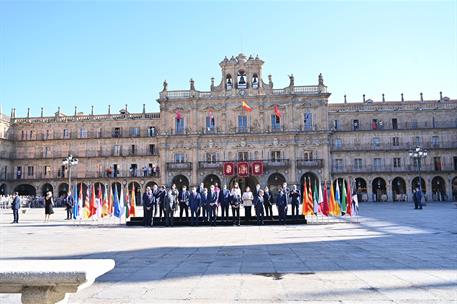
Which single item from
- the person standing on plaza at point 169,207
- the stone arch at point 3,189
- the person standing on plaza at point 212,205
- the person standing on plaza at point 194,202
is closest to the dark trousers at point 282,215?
the person standing on plaza at point 212,205

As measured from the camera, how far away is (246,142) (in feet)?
136

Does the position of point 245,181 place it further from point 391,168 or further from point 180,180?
point 391,168

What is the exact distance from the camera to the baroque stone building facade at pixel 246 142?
135 feet

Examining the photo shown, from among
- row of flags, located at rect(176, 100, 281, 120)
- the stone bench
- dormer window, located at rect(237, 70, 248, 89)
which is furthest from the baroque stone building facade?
the stone bench

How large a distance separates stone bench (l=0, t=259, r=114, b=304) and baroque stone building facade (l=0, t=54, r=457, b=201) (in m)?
36.7

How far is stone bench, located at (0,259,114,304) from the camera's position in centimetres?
325

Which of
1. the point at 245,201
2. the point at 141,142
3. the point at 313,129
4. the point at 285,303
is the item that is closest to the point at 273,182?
the point at 313,129

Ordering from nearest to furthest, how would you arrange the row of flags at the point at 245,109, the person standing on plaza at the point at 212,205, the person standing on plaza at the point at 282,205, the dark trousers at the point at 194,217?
1. the person standing on plaza at the point at 282,205
2. the person standing on plaza at the point at 212,205
3. the dark trousers at the point at 194,217
4. the row of flags at the point at 245,109

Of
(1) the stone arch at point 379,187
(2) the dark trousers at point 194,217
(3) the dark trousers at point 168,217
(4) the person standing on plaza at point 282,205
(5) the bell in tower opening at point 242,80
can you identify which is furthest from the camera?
(1) the stone arch at point 379,187

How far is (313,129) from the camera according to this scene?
41.0 metres

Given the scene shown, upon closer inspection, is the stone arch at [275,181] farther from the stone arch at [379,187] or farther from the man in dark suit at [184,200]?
the man in dark suit at [184,200]

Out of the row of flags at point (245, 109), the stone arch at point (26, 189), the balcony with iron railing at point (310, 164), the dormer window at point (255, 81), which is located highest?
the dormer window at point (255, 81)

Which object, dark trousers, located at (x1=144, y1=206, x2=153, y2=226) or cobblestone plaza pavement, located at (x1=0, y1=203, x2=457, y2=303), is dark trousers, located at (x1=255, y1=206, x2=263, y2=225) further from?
cobblestone plaza pavement, located at (x1=0, y1=203, x2=457, y2=303)

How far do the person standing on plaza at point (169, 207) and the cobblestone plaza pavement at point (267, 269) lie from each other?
6194 millimetres
